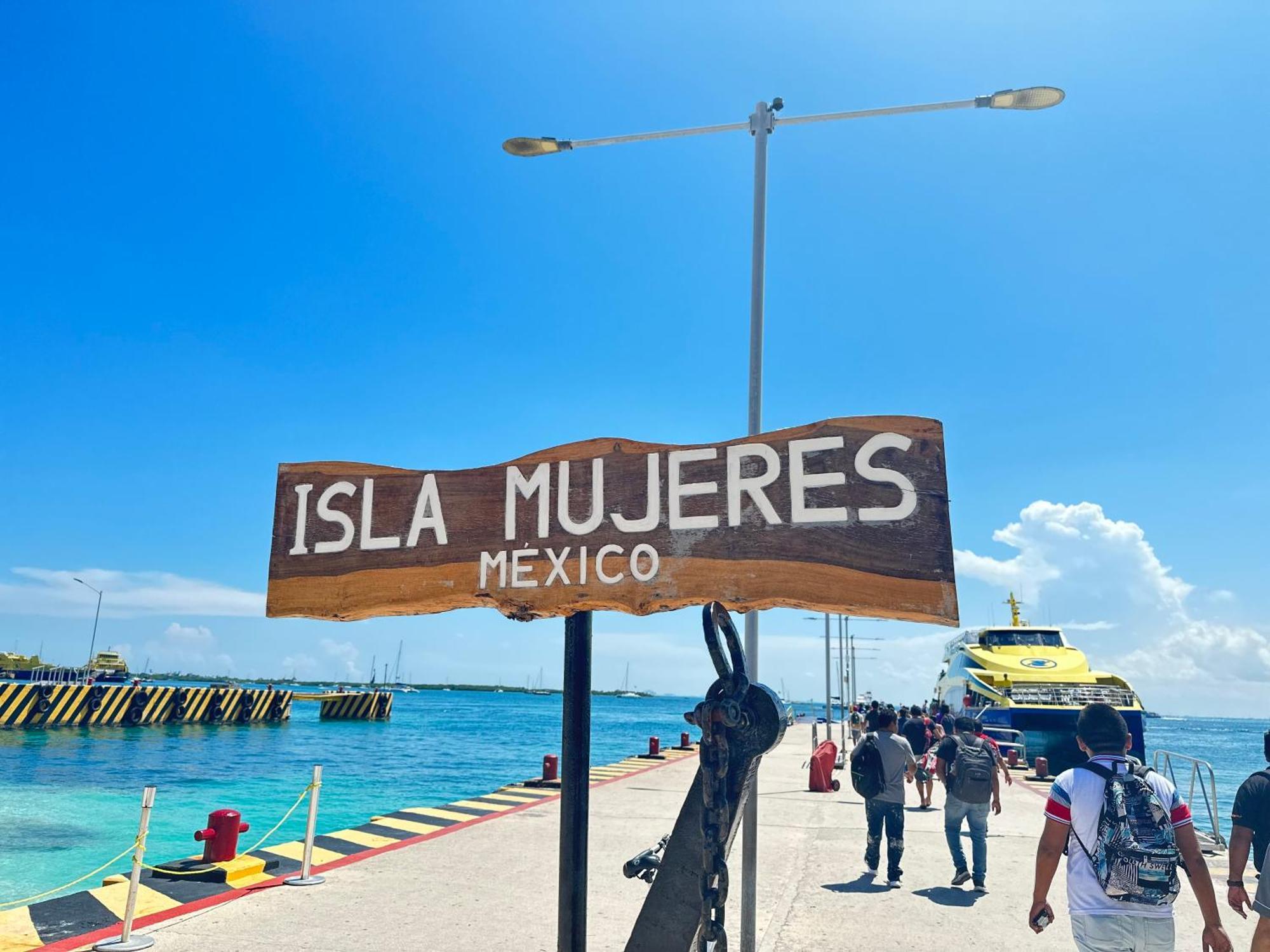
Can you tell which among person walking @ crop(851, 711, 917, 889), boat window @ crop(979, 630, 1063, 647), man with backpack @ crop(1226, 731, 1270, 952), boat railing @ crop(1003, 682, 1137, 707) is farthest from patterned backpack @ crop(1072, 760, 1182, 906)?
boat window @ crop(979, 630, 1063, 647)

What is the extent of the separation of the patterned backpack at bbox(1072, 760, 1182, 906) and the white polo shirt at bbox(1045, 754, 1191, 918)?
24mm

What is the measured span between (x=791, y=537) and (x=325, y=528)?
6.28ft

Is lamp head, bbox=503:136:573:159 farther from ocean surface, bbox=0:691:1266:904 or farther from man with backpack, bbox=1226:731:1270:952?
ocean surface, bbox=0:691:1266:904

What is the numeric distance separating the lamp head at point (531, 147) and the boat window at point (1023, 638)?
2823 cm

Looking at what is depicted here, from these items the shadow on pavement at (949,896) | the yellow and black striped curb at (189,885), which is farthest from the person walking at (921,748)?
the yellow and black striped curb at (189,885)

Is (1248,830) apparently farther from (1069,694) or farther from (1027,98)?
(1069,694)

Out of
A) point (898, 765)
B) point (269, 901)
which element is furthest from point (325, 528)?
point (898, 765)

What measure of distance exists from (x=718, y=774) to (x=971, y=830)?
22.2 ft

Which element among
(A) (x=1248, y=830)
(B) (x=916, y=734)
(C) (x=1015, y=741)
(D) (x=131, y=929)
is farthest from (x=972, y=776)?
(C) (x=1015, y=741)

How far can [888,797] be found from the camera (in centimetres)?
844

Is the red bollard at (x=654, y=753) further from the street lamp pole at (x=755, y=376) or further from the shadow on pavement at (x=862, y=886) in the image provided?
the street lamp pole at (x=755, y=376)

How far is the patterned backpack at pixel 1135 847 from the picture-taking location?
11.8 ft

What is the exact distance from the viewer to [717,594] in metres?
2.94

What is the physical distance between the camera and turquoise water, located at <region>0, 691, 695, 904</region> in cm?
1805
